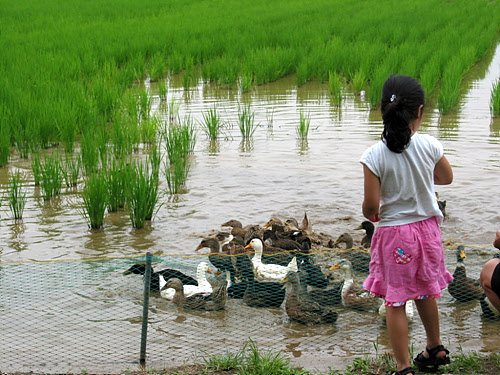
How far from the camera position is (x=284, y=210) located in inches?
246

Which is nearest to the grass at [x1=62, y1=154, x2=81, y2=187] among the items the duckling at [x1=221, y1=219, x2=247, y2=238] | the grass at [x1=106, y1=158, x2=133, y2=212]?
the grass at [x1=106, y1=158, x2=133, y2=212]

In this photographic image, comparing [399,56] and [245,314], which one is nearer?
[245,314]

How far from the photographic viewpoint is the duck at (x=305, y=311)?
393 centimetres

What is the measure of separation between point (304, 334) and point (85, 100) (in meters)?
5.77

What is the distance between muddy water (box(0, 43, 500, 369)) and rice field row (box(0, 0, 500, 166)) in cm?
74

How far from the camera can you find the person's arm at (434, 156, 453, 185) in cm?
299

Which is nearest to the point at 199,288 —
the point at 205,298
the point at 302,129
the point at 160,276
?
the point at 205,298

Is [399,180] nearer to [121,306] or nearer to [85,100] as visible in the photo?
[121,306]

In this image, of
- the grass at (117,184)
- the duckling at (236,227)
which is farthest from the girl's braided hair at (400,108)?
the grass at (117,184)

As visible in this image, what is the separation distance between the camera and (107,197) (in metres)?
5.91

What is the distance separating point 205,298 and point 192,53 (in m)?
11.5

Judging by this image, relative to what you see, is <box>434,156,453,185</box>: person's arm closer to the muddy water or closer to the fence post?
the muddy water

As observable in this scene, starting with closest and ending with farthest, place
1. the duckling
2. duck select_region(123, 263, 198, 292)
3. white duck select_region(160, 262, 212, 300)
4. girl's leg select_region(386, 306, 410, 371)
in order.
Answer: girl's leg select_region(386, 306, 410, 371) → white duck select_region(160, 262, 212, 300) → duck select_region(123, 263, 198, 292) → the duckling

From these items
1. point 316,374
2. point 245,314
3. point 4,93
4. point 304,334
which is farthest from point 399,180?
point 4,93
